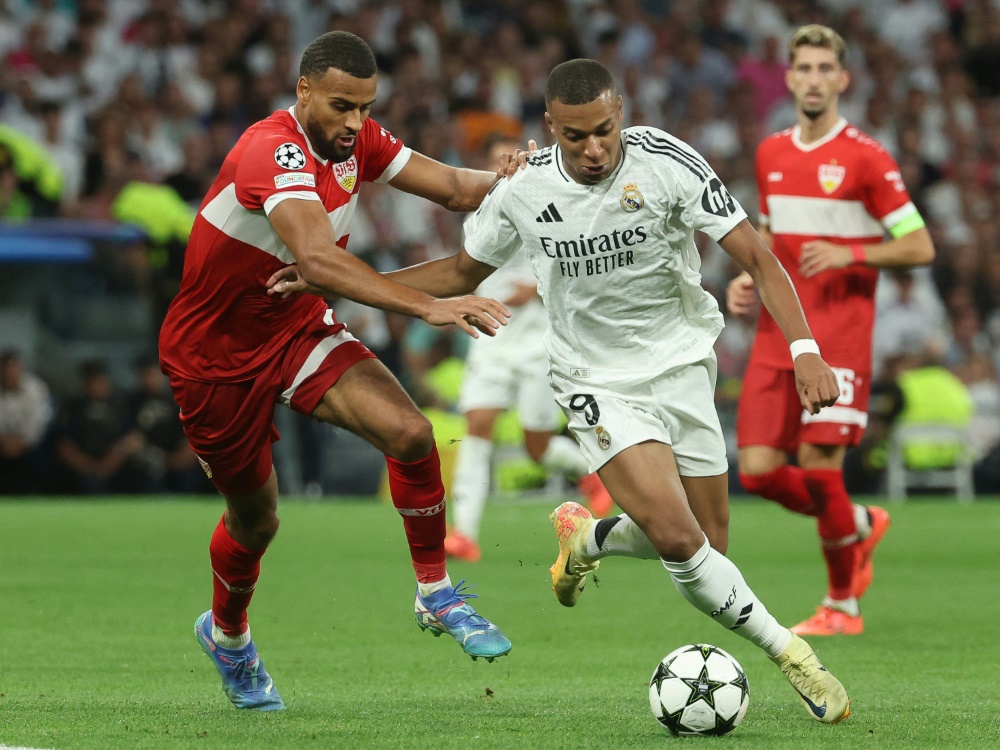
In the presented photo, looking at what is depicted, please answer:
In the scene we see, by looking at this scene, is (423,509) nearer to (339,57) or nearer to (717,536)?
(717,536)

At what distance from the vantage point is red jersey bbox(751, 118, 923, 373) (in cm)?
841

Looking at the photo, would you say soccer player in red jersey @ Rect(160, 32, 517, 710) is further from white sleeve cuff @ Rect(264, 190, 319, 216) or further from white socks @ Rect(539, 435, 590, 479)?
white socks @ Rect(539, 435, 590, 479)

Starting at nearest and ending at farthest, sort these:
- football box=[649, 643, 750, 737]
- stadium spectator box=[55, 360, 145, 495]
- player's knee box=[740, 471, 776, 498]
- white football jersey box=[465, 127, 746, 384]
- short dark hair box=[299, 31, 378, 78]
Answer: football box=[649, 643, 750, 737] → short dark hair box=[299, 31, 378, 78] → white football jersey box=[465, 127, 746, 384] → player's knee box=[740, 471, 776, 498] → stadium spectator box=[55, 360, 145, 495]

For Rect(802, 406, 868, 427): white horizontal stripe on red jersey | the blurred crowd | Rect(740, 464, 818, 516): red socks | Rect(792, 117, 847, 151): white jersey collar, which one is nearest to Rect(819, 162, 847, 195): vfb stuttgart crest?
Rect(792, 117, 847, 151): white jersey collar

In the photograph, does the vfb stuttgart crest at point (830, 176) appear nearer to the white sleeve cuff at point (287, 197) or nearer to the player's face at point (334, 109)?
the player's face at point (334, 109)

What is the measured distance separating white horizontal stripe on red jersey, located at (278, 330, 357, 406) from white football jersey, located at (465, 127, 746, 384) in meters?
0.63

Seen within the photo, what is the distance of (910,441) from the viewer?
56.4ft

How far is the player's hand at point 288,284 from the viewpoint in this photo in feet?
18.8

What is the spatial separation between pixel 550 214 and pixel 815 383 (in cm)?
120

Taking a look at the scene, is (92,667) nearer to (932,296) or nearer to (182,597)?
(182,597)

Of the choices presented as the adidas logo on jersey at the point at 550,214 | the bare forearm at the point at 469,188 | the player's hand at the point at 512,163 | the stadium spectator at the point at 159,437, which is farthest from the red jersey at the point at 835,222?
the stadium spectator at the point at 159,437

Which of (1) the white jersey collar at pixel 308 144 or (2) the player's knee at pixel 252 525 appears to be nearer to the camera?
(1) the white jersey collar at pixel 308 144

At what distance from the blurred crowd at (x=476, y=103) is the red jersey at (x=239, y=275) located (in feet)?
30.6

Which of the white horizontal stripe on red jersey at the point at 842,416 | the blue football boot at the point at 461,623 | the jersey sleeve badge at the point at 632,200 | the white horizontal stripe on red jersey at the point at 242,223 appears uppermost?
the jersey sleeve badge at the point at 632,200
